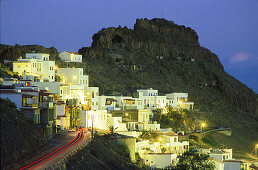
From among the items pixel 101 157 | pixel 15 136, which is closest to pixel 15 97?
pixel 15 136

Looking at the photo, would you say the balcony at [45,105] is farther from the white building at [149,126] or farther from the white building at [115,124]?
the white building at [149,126]

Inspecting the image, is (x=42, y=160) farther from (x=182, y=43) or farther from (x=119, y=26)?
(x=182, y=43)

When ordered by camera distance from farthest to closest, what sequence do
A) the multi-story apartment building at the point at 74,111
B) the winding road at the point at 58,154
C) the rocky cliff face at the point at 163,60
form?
the rocky cliff face at the point at 163,60, the multi-story apartment building at the point at 74,111, the winding road at the point at 58,154

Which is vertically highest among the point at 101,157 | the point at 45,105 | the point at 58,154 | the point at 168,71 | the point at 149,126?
the point at 168,71

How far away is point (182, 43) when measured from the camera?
13475cm

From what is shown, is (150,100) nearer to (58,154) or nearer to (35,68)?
(35,68)

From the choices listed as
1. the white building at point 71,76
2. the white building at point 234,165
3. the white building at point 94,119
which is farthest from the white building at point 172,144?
the white building at point 71,76

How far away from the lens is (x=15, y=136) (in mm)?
30078

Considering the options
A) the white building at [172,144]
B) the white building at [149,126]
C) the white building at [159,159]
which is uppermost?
the white building at [149,126]

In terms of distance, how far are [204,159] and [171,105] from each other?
34747 mm

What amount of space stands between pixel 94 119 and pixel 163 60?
61814 mm

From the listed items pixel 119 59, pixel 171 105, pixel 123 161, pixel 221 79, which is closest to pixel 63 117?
pixel 123 161

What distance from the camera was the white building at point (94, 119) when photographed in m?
55.8

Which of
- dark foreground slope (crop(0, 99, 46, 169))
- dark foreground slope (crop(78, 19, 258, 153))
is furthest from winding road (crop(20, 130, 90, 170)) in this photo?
dark foreground slope (crop(78, 19, 258, 153))
